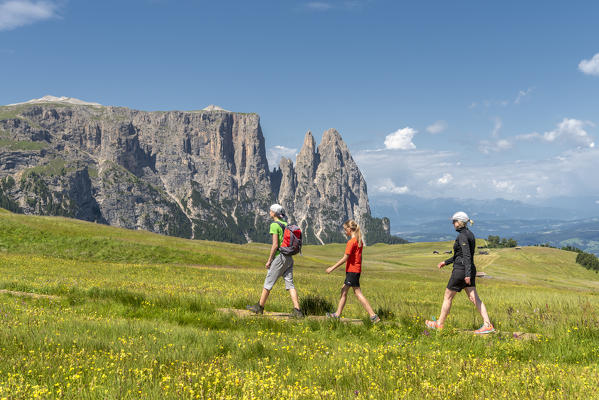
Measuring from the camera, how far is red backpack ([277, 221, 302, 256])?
1217 cm

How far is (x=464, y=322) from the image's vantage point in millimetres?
11422

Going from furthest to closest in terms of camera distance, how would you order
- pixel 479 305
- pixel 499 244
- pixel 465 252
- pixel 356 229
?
pixel 499 244 → pixel 356 229 → pixel 465 252 → pixel 479 305

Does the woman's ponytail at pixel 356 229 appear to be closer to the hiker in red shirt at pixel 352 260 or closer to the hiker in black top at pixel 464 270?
the hiker in red shirt at pixel 352 260

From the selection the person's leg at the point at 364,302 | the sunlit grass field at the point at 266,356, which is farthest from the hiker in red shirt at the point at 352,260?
the sunlit grass field at the point at 266,356

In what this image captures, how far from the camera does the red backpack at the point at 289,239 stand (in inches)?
479

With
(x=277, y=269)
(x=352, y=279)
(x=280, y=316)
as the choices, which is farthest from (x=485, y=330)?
(x=277, y=269)

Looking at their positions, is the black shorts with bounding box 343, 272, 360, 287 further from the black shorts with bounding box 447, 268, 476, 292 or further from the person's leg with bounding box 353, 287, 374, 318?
the black shorts with bounding box 447, 268, 476, 292

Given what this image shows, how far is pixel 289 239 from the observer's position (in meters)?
12.2

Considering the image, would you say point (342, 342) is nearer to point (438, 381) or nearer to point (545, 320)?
point (438, 381)

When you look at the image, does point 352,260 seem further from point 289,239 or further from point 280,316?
point 280,316

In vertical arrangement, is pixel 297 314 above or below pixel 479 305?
below

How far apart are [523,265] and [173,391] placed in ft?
497

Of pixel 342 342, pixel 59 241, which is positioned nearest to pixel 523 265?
pixel 59 241

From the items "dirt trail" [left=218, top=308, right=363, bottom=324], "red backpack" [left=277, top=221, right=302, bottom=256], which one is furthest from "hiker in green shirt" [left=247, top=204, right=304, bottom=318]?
"dirt trail" [left=218, top=308, right=363, bottom=324]
